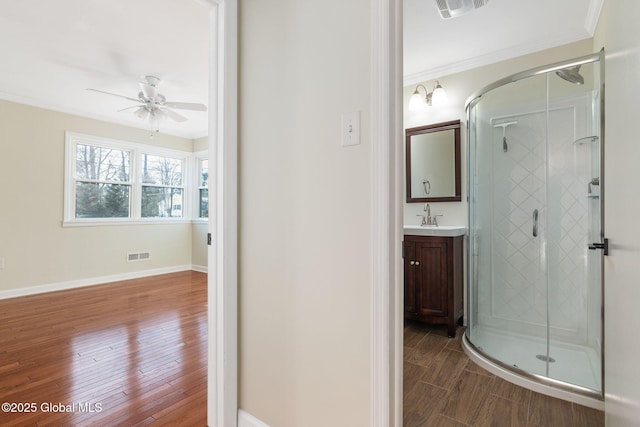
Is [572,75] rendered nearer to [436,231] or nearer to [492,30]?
Result: [492,30]

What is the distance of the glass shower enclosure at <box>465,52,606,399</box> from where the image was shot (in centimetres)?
225

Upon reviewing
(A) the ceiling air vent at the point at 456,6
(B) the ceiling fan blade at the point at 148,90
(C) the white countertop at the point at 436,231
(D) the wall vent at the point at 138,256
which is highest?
(A) the ceiling air vent at the point at 456,6

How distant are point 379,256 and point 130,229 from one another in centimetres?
511

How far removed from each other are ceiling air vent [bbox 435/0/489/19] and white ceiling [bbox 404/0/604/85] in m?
0.12

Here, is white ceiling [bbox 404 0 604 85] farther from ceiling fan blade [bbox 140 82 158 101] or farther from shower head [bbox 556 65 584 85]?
ceiling fan blade [bbox 140 82 158 101]

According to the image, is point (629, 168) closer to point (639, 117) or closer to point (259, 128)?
point (639, 117)

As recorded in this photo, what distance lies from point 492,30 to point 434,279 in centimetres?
210

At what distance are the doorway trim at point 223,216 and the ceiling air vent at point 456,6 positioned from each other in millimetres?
1408

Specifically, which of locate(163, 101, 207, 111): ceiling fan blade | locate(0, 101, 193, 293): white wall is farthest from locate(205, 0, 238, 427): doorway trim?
locate(0, 101, 193, 293): white wall

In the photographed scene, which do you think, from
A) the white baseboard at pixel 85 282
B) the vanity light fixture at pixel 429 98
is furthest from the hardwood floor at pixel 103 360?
the vanity light fixture at pixel 429 98

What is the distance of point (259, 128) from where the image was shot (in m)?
1.44

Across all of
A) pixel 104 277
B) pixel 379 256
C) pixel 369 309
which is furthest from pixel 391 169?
pixel 104 277

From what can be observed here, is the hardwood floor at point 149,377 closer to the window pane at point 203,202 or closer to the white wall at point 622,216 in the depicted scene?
the white wall at point 622,216

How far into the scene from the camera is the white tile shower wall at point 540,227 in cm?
237
